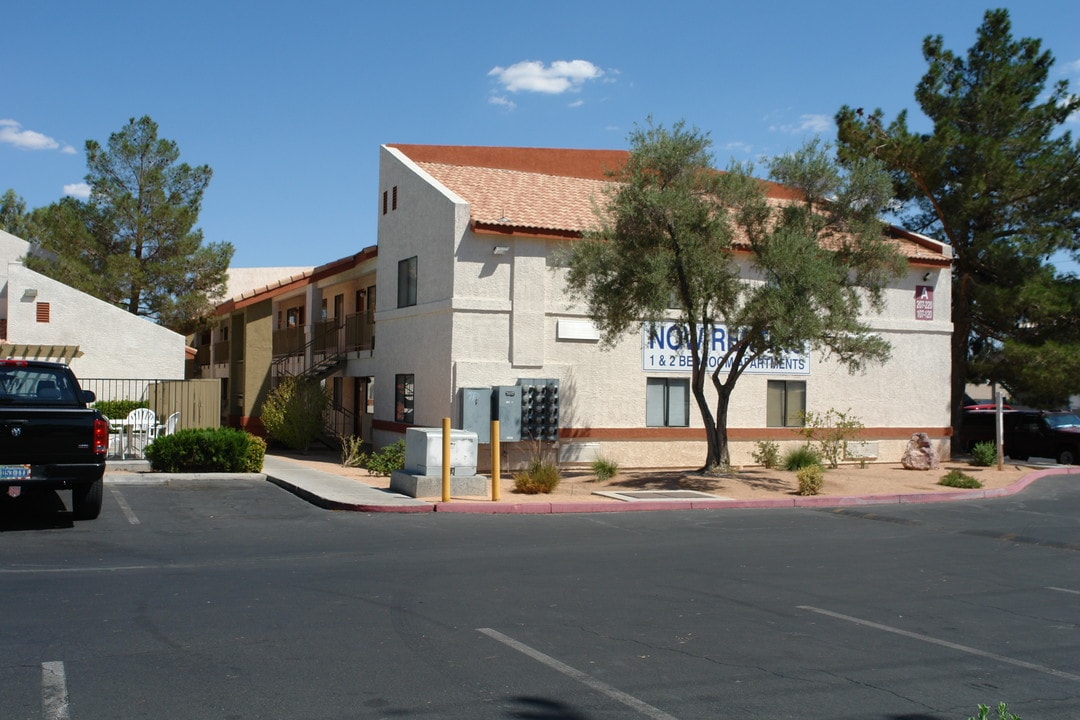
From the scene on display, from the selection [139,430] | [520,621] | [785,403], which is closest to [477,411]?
[139,430]

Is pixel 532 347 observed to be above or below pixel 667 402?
above

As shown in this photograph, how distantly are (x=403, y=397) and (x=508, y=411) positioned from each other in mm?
4308

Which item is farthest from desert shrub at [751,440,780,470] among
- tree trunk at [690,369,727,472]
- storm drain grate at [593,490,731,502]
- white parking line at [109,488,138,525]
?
white parking line at [109,488,138,525]

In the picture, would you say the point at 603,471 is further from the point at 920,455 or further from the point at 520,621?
the point at 520,621

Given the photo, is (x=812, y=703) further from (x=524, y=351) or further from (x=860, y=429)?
(x=860, y=429)

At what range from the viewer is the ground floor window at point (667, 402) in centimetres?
2325

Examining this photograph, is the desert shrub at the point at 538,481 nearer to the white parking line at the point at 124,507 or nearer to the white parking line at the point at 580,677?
the white parking line at the point at 124,507

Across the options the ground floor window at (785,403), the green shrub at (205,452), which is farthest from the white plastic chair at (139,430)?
the ground floor window at (785,403)

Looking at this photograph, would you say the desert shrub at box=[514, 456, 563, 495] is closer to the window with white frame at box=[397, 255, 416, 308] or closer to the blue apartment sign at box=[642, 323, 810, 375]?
the blue apartment sign at box=[642, 323, 810, 375]

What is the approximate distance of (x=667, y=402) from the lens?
23.4m

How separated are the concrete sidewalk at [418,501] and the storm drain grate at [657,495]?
348mm

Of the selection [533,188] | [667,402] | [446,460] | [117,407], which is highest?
[533,188]

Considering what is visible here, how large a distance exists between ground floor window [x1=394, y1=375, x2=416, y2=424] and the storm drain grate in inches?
289

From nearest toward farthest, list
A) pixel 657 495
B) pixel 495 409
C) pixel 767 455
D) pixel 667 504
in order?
pixel 667 504
pixel 657 495
pixel 495 409
pixel 767 455
